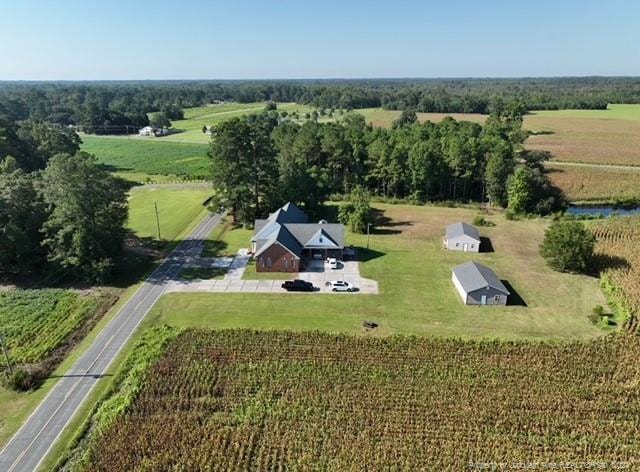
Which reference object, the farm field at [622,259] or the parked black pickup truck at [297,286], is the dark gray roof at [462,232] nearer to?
the farm field at [622,259]

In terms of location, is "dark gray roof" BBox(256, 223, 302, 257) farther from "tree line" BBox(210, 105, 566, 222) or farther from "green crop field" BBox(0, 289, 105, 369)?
"green crop field" BBox(0, 289, 105, 369)

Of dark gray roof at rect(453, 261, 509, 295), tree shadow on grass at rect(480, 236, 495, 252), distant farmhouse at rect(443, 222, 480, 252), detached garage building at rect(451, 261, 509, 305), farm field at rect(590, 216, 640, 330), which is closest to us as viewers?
farm field at rect(590, 216, 640, 330)

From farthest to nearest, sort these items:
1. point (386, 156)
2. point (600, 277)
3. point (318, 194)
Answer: point (386, 156)
point (318, 194)
point (600, 277)

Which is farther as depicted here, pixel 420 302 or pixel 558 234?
pixel 558 234

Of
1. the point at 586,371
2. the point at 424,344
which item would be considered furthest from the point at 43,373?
the point at 586,371

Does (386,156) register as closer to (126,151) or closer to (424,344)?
(424,344)

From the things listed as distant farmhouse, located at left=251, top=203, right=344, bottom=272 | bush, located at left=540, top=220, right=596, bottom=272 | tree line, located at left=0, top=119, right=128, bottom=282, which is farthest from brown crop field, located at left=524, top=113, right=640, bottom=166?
tree line, located at left=0, top=119, right=128, bottom=282
